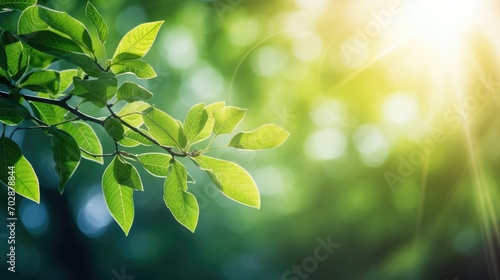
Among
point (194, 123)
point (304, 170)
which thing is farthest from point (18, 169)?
point (304, 170)

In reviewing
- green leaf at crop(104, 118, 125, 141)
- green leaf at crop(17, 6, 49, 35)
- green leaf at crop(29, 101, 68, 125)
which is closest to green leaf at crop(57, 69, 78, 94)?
green leaf at crop(29, 101, 68, 125)

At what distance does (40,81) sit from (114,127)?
0.18 meters

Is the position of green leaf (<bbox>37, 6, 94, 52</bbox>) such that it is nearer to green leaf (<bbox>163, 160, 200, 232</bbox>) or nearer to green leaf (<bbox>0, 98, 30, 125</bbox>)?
green leaf (<bbox>0, 98, 30, 125</bbox>)

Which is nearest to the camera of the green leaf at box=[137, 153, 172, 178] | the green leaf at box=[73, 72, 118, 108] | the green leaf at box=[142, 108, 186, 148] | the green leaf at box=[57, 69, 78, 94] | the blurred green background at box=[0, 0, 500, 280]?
the green leaf at box=[73, 72, 118, 108]

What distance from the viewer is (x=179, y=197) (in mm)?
911

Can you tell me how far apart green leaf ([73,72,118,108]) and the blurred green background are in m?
4.79

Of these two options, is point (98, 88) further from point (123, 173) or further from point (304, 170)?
point (304, 170)

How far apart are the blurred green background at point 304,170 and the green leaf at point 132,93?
4755 mm

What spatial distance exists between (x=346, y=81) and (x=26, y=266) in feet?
17.5

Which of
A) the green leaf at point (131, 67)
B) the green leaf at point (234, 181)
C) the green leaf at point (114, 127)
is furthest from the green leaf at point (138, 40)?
the green leaf at point (234, 181)

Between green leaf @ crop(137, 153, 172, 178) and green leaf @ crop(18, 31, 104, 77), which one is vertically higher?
green leaf @ crop(18, 31, 104, 77)

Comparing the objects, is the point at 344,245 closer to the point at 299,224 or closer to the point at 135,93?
the point at 299,224

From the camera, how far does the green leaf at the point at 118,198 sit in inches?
37.7

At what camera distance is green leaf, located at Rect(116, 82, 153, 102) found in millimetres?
818
